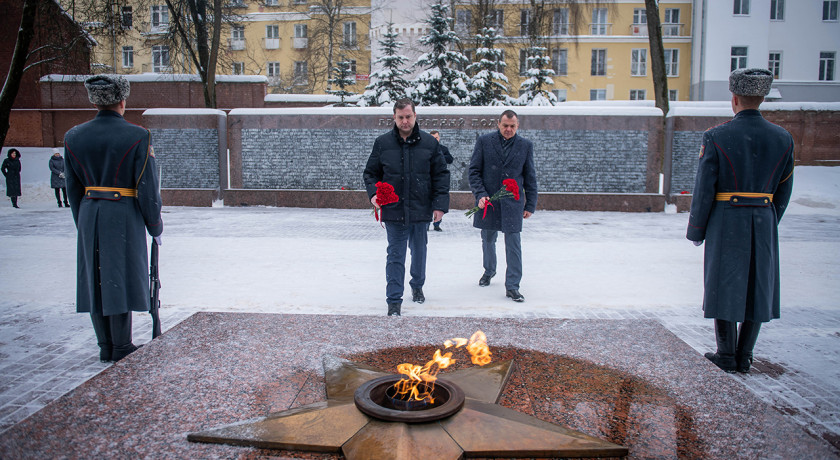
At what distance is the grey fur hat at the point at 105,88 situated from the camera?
12.6 feet

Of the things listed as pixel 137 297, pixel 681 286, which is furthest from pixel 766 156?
pixel 137 297

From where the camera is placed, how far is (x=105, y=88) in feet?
12.7

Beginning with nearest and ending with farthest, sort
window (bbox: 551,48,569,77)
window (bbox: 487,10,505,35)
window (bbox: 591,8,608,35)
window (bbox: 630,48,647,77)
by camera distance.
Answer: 1. window (bbox: 487,10,505,35)
2. window (bbox: 630,48,647,77)
3. window (bbox: 551,48,569,77)
4. window (bbox: 591,8,608,35)

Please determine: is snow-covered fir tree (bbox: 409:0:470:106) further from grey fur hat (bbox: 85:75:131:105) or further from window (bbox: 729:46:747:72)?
window (bbox: 729:46:747:72)

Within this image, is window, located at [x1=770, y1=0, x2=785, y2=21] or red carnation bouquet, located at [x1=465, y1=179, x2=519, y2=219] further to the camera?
window, located at [x1=770, y1=0, x2=785, y2=21]

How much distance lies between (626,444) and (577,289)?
175 inches

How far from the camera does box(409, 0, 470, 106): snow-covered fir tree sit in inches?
792

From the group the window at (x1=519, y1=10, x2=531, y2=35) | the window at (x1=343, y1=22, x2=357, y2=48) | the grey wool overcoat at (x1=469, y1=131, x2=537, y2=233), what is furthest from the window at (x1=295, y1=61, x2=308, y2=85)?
the grey wool overcoat at (x1=469, y1=131, x2=537, y2=233)

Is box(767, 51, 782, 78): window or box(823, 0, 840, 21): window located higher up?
box(823, 0, 840, 21): window

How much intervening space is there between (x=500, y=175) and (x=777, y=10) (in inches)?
1424

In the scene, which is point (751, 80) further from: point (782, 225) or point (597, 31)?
point (597, 31)

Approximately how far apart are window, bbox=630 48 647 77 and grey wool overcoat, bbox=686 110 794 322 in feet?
122

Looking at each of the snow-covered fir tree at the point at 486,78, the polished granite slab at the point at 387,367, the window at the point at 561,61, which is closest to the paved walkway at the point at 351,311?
the polished granite slab at the point at 387,367

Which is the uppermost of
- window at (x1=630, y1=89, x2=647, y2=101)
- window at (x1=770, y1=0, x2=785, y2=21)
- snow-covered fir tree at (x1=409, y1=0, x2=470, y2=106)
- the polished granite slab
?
window at (x1=770, y1=0, x2=785, y2=21)
